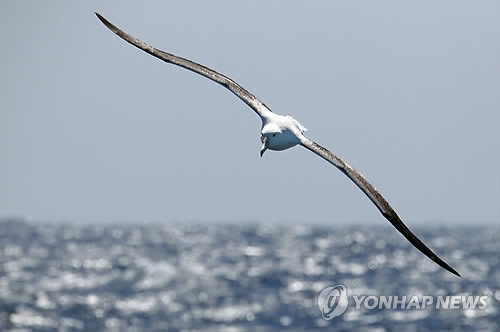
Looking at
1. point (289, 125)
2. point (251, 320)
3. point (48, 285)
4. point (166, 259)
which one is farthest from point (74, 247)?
point (289, 125)

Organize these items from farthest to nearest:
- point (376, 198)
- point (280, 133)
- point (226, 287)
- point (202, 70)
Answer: point (226, 287) → point (202, 70) → point (280, 133) → point (376, 198)

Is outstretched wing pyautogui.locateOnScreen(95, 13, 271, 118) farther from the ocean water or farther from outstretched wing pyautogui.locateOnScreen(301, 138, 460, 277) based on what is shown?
the ocean water

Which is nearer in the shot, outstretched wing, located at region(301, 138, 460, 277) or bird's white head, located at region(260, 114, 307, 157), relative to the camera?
outstretched wing, located at region(301, 138, 460, 277)

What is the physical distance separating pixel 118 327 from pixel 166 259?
2057 cm

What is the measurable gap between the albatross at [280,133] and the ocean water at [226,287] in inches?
→ 824

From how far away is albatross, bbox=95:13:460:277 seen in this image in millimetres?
15273

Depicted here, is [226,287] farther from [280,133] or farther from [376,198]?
[376,198]

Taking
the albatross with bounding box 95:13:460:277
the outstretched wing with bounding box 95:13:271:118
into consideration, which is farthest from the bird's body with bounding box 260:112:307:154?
the outstretched wing with bounding box 95:13:271:118

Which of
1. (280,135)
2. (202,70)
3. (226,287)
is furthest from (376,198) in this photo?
(226,287)

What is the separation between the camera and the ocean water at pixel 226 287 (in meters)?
38.5

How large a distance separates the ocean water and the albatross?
20.9 metres

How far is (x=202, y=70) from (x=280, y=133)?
5.52ft

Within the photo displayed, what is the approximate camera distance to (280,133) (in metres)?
16.5

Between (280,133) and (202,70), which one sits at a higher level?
(202,70)
